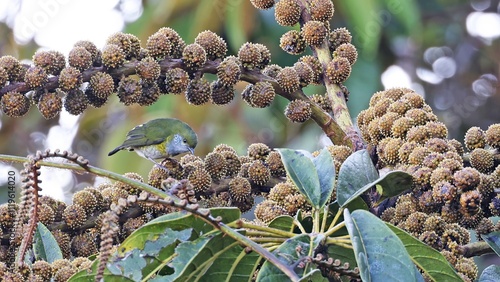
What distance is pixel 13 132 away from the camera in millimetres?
5156

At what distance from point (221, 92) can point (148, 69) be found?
0.17 meters

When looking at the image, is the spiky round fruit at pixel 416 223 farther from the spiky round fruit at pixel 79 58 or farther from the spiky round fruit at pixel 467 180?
the spiky round fruit at pixel 79 58

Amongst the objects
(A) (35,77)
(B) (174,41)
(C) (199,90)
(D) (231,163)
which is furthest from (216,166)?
(A) (35,77)

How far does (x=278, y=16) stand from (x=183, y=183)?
721mm

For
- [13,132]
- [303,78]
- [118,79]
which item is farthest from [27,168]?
[13,132]

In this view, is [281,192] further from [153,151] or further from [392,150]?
[153,151]

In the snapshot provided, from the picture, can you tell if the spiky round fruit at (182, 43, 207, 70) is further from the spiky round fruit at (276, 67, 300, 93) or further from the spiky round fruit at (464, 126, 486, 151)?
the spiky round fruit at (464, 126, 486, 151)

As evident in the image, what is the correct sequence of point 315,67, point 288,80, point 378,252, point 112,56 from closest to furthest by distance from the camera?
1. point 378,252
2. point 112,56
3. point 288,80
4. point 315,67

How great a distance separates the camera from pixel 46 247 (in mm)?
1344

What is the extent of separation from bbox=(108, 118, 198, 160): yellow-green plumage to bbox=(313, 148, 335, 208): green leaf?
0.79m

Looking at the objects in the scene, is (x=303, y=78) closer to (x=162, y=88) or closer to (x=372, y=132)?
(x=372, y=132)

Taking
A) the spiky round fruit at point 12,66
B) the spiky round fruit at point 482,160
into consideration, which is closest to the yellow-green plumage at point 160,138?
the spiky round fruit at point 12,66

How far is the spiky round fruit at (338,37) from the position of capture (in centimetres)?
182

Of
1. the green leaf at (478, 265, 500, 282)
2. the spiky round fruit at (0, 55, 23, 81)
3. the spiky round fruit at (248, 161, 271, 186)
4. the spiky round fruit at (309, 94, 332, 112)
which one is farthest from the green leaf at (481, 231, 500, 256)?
the spiky round fruit at (0, 55, 23, 81)
